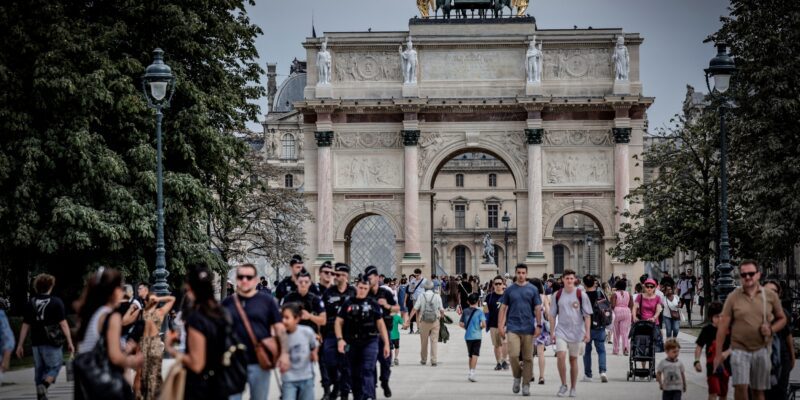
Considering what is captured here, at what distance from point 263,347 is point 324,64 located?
46843 mm

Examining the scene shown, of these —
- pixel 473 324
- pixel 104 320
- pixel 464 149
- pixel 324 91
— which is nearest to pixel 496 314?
pixel 473 324

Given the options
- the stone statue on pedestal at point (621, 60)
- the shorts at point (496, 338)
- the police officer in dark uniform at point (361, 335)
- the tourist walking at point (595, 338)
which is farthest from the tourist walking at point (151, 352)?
the stone statue on pedestal at point (621, 60)

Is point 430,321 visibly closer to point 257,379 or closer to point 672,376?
point 672,376

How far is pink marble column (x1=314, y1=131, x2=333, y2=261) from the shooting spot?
59156mm

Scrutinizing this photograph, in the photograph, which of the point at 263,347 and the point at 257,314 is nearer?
the point at 263,347

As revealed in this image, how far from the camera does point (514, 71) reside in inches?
2319

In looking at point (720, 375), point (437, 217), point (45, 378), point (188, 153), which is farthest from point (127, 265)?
point (437, 217)

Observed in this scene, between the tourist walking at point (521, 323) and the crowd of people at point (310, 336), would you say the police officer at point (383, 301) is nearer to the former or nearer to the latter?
the crowd of people at point (310, 336)

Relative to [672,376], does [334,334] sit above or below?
above

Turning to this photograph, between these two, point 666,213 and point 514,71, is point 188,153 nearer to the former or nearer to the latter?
point 666,213

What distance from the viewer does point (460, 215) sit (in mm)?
124562

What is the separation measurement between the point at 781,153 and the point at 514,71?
23.5 metres

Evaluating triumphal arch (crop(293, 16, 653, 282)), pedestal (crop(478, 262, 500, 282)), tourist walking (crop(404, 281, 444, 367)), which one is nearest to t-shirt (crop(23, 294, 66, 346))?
tourist walking (crop(404, 281, 444, 367))

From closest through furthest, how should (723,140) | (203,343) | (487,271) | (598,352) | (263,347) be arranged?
(203,343)
(263,347)
(598,352)
(723,140)
(487,271)
